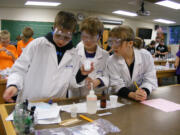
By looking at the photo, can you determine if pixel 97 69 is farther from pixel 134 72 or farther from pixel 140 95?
pixel 140 95

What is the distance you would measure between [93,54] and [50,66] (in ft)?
1.81

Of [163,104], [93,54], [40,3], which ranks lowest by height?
[163,104]

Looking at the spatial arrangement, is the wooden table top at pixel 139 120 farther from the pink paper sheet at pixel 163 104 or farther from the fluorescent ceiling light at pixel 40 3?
the fluorescent ceiling light at pixel 40 3

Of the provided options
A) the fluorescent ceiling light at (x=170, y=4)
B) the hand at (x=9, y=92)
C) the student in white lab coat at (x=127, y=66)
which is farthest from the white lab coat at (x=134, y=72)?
the fluorescent ceiling light at (x=170, y=4)

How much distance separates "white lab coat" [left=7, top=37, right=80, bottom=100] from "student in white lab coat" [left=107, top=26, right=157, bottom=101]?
0.52 metres

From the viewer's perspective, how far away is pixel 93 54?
1.95m

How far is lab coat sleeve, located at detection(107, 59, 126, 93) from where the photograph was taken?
6.08 ft

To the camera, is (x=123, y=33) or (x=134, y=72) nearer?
(x=123, y=33)

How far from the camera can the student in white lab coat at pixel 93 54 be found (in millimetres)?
1679

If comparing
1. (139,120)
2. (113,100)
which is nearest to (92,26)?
(113,100)

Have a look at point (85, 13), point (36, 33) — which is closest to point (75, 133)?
point (36, 33)

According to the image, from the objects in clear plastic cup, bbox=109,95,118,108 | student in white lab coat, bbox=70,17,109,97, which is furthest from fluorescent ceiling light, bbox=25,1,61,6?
clear plastic cup, bbox=109,95,118,108

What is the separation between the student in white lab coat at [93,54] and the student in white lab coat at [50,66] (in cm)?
17

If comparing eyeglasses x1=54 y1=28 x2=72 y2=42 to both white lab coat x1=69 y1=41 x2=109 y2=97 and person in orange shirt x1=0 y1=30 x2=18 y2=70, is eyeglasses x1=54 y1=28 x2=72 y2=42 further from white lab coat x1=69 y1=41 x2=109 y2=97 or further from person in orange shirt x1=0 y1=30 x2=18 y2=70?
person in orange shirt x1=0 y1=30 x2=18 y2=70
